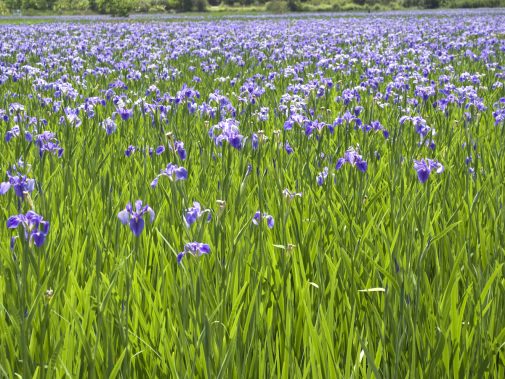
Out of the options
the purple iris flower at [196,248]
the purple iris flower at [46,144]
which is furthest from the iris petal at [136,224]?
the purple iris flower at [46,144]

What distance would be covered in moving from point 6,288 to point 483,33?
52.9 feet

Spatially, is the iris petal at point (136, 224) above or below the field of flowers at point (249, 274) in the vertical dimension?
above

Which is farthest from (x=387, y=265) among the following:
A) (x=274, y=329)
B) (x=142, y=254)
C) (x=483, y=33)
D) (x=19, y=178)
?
(x=483, y=33)

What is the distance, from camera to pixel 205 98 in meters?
7.12

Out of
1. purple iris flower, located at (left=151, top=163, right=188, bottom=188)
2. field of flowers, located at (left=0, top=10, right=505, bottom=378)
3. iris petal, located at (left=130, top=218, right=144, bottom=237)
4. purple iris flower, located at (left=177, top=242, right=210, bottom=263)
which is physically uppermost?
purple iris flower, located at (left=151, top=163, right=188, bottom=188)

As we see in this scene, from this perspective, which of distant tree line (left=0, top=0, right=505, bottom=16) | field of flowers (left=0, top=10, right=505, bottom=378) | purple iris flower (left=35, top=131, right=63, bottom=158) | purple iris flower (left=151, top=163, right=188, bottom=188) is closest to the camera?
field of flowers (left=0, top=10, right=505, bottom=378)

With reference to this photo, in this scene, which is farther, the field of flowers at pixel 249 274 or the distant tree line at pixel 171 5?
the distant tree line at pixel 171 5

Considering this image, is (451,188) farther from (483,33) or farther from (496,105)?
(483,33)

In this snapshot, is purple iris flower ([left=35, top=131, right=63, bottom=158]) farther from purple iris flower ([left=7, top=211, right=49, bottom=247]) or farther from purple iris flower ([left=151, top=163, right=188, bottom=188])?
purple iris flower ([left=7, top=211, right=49, bottom=247])

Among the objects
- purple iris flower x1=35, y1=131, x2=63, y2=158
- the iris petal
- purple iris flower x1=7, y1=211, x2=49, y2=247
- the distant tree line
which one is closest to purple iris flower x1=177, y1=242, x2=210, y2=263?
the iris petal

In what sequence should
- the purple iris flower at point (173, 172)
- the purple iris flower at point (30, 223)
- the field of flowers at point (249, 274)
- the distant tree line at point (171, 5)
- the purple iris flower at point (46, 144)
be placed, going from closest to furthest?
the field of flowers at point (249, 274) → the purple iris flower at point (30, 223) → the purple iris flower at point (173, 172) → the purple iris flower at point (46, 144) → the distant tree line at point (171, 5)

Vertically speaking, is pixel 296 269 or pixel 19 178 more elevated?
pixel 19 178

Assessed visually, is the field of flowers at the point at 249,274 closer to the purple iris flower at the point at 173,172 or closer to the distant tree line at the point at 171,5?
the purple iris flower at the point at 173,172

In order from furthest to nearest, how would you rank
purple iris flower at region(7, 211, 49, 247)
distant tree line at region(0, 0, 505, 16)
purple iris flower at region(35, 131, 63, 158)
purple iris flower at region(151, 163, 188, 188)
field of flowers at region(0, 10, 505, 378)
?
distant tree line at region(0, 0, 505, 16) → purple iris flower at region(35, 131, 63, 158) → purple iris flower at region(151, 163, 188, 188) → purple iris flower at region(7, 211, 49, 247) → field of flowers at region(0, 10, 505, 378)
